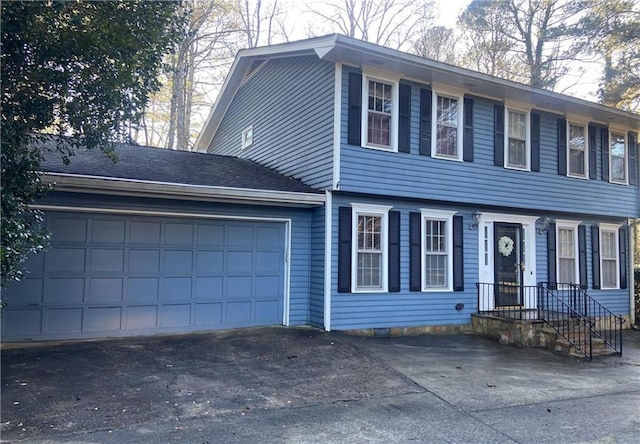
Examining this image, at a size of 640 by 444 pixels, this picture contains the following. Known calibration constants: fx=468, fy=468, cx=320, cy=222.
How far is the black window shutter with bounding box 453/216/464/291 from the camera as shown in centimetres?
975

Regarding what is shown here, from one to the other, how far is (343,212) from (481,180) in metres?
3.36

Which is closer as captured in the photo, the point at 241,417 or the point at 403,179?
the point at 241,417

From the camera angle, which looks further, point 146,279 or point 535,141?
point 535,141

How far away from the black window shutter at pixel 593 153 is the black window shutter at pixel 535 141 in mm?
1922

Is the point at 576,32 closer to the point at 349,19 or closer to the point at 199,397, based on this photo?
the point at 349,19

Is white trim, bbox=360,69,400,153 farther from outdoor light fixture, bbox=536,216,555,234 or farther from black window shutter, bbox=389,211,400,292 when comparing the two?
outdoor light fixture, bbox=536,216,555,234

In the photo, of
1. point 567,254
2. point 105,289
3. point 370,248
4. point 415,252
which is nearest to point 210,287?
point 105,289

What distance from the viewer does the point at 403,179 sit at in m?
9.10

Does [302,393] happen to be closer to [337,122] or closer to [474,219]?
[337,122]

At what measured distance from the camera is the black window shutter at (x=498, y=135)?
10211mm

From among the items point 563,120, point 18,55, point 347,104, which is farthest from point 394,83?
point 18,55

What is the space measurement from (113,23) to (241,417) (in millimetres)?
4287

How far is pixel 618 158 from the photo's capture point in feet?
40.3

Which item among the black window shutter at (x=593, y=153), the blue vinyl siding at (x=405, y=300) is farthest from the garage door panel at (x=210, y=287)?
the black window shutter at (x=593, y=153)
